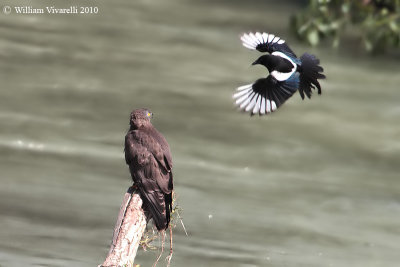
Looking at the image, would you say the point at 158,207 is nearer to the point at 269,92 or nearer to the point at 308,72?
the point at 269,92

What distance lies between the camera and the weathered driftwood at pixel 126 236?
4.27 m

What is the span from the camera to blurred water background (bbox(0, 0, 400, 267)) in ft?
21.2

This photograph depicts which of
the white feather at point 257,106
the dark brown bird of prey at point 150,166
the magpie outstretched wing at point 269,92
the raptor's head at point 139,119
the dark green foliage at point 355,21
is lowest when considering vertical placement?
the dark brown bird of prey at point 150,166

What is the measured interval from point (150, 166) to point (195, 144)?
340 cm

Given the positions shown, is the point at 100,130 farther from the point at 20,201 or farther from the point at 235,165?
the point at 20,201

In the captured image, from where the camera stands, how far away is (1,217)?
644 cm

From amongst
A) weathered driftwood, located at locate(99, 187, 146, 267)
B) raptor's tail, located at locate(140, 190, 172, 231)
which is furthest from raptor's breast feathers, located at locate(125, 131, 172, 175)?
A: weathered driftwood, located at locate(99, 187, 146, 267)

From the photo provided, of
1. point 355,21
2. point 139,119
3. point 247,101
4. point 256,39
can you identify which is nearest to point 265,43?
point 256,39

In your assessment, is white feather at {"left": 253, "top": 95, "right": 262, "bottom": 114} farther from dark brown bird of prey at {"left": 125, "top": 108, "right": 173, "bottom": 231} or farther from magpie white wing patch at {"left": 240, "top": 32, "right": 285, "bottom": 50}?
dark brown bird of prey at {"left": 125, "top": 108, "right": 173, "bottom": 231}

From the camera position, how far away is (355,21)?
10836 mm

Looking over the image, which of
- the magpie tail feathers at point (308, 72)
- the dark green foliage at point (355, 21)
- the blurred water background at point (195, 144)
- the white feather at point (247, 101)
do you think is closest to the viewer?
the white feather at point (247, 101)

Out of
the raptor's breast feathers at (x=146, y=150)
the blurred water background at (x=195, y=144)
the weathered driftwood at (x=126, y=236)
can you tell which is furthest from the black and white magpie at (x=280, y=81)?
the blurred water background at (x=195, y=144)

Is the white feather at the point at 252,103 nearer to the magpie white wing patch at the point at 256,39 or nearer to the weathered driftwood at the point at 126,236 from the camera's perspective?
the magpie white wing patch at the point at 256,39

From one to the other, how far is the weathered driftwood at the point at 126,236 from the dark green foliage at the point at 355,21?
225 inches
